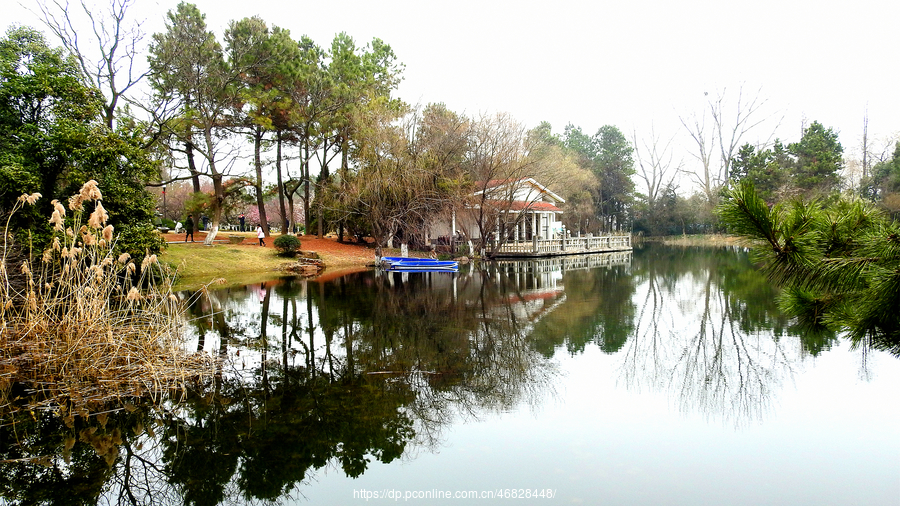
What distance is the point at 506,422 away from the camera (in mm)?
5562

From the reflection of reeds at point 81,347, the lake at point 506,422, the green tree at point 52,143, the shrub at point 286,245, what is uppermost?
the green tree at point 52,143

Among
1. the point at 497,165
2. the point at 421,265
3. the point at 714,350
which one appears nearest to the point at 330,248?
the point at 421,265

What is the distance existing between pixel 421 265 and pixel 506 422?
18.1 metres

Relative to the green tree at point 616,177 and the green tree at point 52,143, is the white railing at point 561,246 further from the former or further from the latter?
the green tree at point 52,143

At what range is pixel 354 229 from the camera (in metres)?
34.5

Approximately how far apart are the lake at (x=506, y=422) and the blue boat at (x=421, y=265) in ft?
41.0

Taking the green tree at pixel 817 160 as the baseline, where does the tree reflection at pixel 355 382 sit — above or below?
below

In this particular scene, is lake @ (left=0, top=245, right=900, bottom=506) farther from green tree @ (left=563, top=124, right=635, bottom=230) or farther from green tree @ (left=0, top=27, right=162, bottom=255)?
green tree @ (left=563, top=124, right=635, bottom=230)

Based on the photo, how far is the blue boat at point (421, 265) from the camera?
75.6 ft

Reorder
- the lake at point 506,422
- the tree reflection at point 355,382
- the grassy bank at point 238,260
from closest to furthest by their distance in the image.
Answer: the lake at point 506,422 → the tree reflection at point 355,382 → the grassy bank at point 238,260

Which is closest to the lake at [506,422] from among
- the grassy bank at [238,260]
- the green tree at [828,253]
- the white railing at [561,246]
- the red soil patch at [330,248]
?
the green tree at [828,253]

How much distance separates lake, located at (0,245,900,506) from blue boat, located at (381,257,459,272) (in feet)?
41.0

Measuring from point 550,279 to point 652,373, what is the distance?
12461mm

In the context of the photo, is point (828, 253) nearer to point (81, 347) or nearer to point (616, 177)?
point (81, 347)
